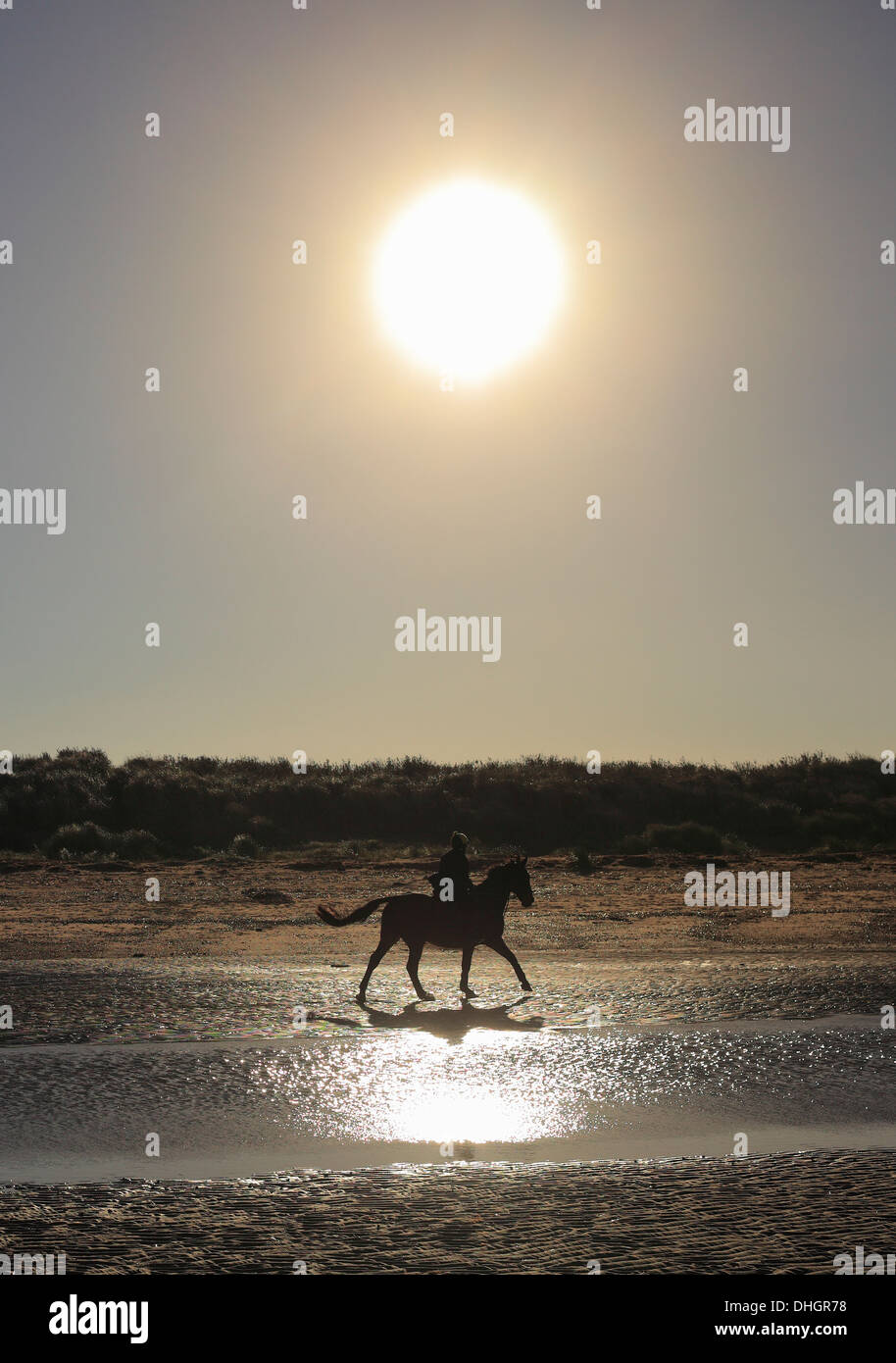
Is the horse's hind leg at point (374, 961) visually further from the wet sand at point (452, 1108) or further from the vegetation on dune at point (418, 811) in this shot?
the vegetation on dune at point (418, 811)

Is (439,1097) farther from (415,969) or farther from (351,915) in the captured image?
(351,915)

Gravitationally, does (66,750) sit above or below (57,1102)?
above

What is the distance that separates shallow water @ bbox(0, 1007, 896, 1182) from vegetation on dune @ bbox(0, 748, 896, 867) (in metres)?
24.6

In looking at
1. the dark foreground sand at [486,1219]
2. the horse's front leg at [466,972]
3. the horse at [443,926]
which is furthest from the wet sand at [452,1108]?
the horse at [443,926]

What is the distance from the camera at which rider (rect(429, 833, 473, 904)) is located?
12.5m

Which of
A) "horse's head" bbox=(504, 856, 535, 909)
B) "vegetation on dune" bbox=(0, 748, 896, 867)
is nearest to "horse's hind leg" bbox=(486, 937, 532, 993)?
"horse's head" bbox=(504, 856, 535, 909)

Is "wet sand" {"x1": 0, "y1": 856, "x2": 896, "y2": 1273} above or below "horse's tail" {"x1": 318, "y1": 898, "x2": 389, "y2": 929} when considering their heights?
below

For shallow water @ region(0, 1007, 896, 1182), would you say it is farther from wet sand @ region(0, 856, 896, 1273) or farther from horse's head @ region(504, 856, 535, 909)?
horse's head @ region(504, 856, 535, 909)
